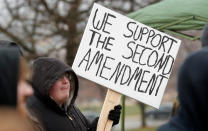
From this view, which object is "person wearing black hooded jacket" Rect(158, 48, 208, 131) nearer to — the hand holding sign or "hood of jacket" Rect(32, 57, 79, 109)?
"hood of jacket" Rect(32, 57, 79, 109)

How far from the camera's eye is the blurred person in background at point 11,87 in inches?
53.4

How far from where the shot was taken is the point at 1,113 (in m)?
1.36

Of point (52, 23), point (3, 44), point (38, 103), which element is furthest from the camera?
point (52, 23)

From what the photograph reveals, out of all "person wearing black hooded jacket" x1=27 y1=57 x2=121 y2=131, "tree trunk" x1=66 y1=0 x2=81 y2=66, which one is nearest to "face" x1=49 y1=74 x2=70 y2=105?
"person wearing black hooded jacket" x1=27 y1=57 x2=121 y2=131

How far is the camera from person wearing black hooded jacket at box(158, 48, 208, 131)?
1695 millimetres

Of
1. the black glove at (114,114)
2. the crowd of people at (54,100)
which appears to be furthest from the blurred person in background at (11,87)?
the black glove at (114,114)

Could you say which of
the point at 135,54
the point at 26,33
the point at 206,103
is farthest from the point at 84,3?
the point at 206,103

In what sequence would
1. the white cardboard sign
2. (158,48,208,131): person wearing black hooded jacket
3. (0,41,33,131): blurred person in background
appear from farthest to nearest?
the white cardboard sign < (158,48,208,131): person wearing black hooded jacket < (0,41,33,131): blurred person in background

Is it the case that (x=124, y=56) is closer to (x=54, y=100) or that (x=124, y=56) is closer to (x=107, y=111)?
(x=107, y=111)

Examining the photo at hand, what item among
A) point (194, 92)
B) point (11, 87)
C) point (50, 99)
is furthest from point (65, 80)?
point (11, 87)

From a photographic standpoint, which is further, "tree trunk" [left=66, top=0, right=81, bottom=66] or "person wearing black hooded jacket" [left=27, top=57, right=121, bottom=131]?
"tree trunk" [left=66, top=0, right=81, bottom=66]

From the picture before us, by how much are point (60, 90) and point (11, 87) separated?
1.58 m

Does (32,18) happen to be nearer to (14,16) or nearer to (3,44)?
(14,16)

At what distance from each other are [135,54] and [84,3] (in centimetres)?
630
